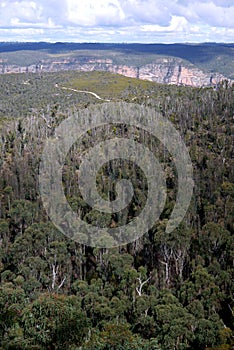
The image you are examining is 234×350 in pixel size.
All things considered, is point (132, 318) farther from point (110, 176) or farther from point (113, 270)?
point (110, 176)

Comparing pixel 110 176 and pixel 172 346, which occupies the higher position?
pixel 110 176

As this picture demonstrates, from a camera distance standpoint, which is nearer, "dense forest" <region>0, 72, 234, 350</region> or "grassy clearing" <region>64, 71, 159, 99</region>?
"dense forest" <region>0, 72, 234, 350</region>

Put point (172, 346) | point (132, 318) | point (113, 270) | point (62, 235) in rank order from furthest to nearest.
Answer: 1. point (62, 235)
2. point (113, 270)
3. point (132, 318)
4. point (172, 346)

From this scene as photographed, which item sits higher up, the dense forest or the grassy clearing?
the grassy clearing

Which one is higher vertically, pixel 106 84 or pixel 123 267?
pixel 106 84

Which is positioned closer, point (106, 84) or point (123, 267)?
point (123, 267)

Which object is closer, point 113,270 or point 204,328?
point 204,328

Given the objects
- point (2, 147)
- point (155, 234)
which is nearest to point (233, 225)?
point (155, 234)

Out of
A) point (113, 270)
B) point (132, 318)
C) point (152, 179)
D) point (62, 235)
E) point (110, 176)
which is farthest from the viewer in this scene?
point (110, 176)
